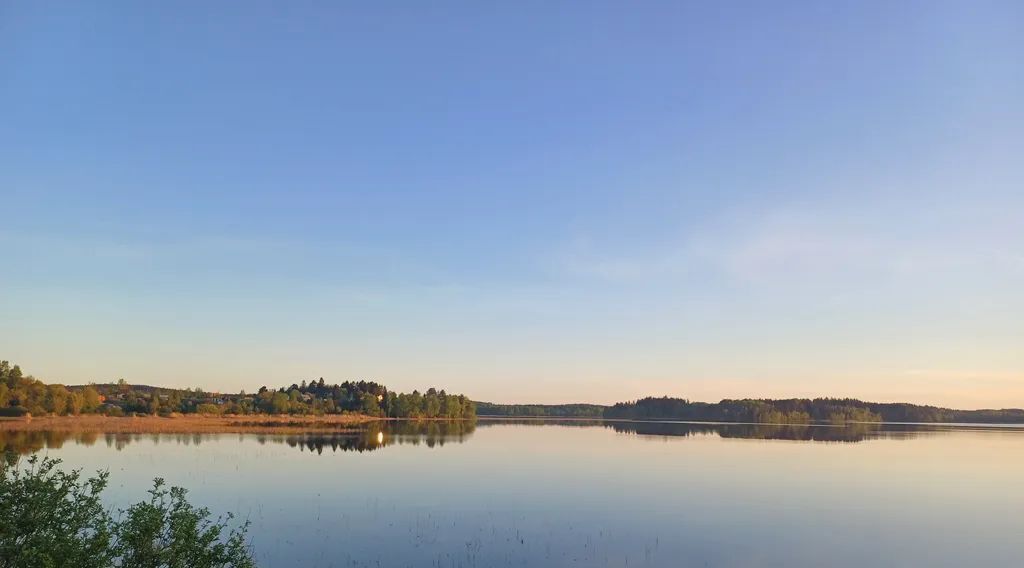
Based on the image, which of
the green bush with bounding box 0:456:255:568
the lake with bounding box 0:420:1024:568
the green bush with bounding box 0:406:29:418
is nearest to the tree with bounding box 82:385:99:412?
the green bush with bounding box 0:406:29:418

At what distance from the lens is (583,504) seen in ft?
148

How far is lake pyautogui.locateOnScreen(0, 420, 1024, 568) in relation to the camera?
32062 mm

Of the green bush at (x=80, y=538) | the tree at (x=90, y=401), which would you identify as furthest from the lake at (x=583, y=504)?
the tree at (x=90, y=401)

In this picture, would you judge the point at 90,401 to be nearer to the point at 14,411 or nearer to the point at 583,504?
the point at 14,411

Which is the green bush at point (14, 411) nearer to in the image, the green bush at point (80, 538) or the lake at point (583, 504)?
the lake at point (583, 504)

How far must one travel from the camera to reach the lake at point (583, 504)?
32.1 m

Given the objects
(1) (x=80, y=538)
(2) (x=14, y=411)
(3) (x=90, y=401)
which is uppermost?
(1) (x=80, y=538)

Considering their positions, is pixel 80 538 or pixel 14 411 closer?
pixel 80 538

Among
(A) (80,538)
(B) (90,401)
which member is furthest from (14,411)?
(A) (80,538)

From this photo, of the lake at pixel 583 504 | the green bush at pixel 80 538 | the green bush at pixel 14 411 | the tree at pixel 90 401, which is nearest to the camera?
the green bush at pixel 80 538

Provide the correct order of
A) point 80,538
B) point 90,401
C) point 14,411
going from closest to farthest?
point 80,538 < point 14,411 < point 90,401

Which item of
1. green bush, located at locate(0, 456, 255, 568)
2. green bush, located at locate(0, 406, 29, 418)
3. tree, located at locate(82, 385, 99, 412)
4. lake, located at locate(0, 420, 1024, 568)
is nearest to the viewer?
green bush, located at locate(0, 456, 255, 568)

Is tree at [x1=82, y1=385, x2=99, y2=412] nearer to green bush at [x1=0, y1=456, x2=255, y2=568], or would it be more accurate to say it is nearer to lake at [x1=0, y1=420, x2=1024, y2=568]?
lake at [x1=0, y1=420, x2=1024, y2=568]

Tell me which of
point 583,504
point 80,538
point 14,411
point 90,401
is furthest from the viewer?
point 90,401
